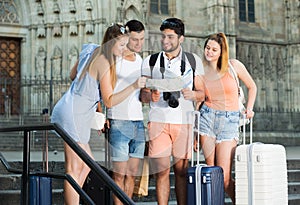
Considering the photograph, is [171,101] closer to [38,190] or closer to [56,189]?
[38,190]

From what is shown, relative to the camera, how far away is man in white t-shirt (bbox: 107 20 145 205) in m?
4.32

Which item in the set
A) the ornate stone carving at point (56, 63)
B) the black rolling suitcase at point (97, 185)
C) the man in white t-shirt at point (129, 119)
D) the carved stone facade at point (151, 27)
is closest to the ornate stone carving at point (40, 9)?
the carved stone facade at point (151, 27)

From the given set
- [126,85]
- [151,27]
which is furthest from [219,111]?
[151,27]

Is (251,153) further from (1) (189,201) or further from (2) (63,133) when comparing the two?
(2) (63,133)

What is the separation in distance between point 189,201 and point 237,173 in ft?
1.77

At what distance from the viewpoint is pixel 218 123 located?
17.1 feet

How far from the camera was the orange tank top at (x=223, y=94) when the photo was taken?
16.8 feet

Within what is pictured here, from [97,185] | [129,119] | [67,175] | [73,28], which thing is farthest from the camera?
[73,28]

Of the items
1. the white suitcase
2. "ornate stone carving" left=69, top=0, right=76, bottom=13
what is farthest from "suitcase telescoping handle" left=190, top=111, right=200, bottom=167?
"ornate stone carving" left=69, top=0, right=76, bottom=13

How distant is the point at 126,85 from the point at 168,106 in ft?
1.68

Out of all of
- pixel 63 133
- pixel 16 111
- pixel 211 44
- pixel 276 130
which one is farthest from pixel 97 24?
pixel 63 133

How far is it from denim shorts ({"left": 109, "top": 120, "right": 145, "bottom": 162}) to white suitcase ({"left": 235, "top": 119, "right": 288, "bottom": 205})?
3.40 ft

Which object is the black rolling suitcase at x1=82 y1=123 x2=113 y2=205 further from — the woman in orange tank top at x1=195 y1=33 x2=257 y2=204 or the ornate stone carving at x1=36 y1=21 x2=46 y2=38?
the ornate stone carving at x1=36 y1=21 x2=46 y2=38

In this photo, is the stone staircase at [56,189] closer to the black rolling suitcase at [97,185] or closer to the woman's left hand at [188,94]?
the black rolling suitcase at [97,185]
